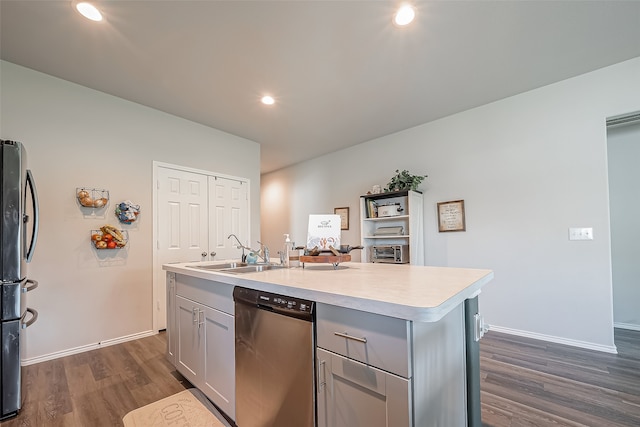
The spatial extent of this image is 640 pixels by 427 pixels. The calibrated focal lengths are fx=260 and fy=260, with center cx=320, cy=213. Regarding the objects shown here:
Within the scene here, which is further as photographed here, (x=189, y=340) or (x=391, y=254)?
(x=391, y=254)

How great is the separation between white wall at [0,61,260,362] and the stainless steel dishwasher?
231 centimetres

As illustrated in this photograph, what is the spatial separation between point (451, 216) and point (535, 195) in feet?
2.92

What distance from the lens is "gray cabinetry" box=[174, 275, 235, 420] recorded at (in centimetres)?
153

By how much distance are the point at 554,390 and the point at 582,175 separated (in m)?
2.05

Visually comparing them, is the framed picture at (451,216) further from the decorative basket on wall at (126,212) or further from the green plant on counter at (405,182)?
the decorative basket on wall at (126,212)

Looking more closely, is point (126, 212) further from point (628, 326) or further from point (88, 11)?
point (628, 326)

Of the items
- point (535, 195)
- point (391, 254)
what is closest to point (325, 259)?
point (391, 254)

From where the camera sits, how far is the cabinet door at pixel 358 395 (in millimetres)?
820

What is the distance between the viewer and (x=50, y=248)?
2520mm

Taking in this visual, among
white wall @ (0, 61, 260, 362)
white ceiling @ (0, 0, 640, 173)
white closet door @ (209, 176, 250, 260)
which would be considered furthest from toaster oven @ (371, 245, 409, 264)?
white wall @ (0, 61, 260, 362)

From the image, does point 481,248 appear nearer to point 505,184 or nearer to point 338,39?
point 505,184

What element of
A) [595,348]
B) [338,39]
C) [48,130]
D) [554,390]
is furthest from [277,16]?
[595,348]

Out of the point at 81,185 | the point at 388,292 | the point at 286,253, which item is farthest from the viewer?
the point at 81,185

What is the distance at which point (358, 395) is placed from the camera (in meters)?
0.93
